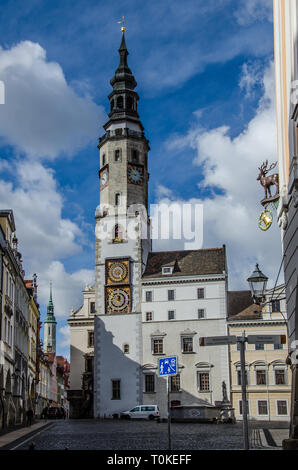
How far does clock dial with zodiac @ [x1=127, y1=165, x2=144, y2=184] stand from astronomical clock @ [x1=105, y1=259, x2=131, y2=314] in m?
9.99

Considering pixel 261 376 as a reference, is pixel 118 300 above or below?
above

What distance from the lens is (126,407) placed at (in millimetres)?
65062

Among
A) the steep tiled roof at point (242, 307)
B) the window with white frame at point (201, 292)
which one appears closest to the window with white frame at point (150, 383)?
the window with white frame at point (201, 292)

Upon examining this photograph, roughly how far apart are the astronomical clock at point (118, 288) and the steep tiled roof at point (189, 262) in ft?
7.58

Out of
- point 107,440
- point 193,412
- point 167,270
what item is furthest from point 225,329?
point 107,440

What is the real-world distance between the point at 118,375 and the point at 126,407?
336cm

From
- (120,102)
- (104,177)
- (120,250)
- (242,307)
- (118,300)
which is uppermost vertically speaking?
(120,102)

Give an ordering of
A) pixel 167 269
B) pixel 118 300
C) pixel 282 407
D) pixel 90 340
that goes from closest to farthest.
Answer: pixel 282 407
pixel 118 300
pixel 167 269
pixel 90 340

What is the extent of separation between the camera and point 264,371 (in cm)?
6191

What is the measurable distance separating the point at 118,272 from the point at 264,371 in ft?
61.8

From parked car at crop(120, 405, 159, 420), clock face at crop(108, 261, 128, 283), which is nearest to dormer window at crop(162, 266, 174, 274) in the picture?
clock face at crop(108, 261, 128, 283)

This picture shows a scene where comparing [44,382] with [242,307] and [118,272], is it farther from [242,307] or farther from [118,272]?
[242,307]

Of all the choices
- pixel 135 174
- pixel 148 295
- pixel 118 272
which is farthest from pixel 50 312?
pixel 148 295

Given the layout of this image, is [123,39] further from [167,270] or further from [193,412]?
[193,412]
